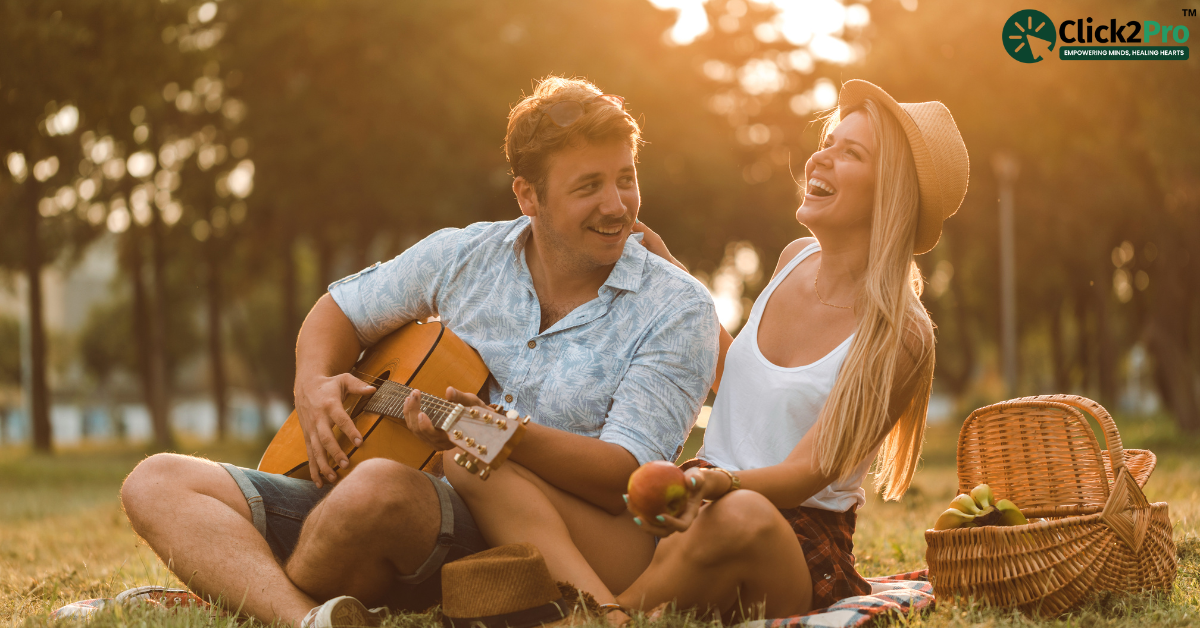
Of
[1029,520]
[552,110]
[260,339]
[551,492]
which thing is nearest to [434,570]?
[551,492]

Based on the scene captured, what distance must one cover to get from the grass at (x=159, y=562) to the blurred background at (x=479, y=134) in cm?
393

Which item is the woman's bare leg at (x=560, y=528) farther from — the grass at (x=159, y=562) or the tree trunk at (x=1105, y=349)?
the tree trunk at (x=1105, y=349)

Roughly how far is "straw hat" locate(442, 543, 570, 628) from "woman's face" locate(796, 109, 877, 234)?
1.50m

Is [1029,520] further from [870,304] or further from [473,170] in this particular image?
[473,170]

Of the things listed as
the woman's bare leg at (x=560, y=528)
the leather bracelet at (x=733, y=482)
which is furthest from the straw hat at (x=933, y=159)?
the woman's bare leg at (x=560, y=528)

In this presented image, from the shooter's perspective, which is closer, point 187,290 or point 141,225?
point 141,225

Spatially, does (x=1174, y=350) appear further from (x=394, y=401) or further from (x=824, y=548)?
(x=394, y=401)

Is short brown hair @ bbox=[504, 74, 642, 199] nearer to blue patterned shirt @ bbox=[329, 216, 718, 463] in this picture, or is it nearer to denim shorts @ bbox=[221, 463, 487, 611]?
blue patterned shirt @ bbox=[329, 216, 718, 463]

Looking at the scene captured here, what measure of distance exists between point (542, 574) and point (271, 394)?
5860cm

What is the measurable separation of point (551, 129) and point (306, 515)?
1.66 meters

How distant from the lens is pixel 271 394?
58.6 meters

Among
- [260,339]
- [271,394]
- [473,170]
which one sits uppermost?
[473,170]

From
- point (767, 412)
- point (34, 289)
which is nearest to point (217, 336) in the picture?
point (34, 289)

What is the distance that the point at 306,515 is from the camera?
12.2 ft
